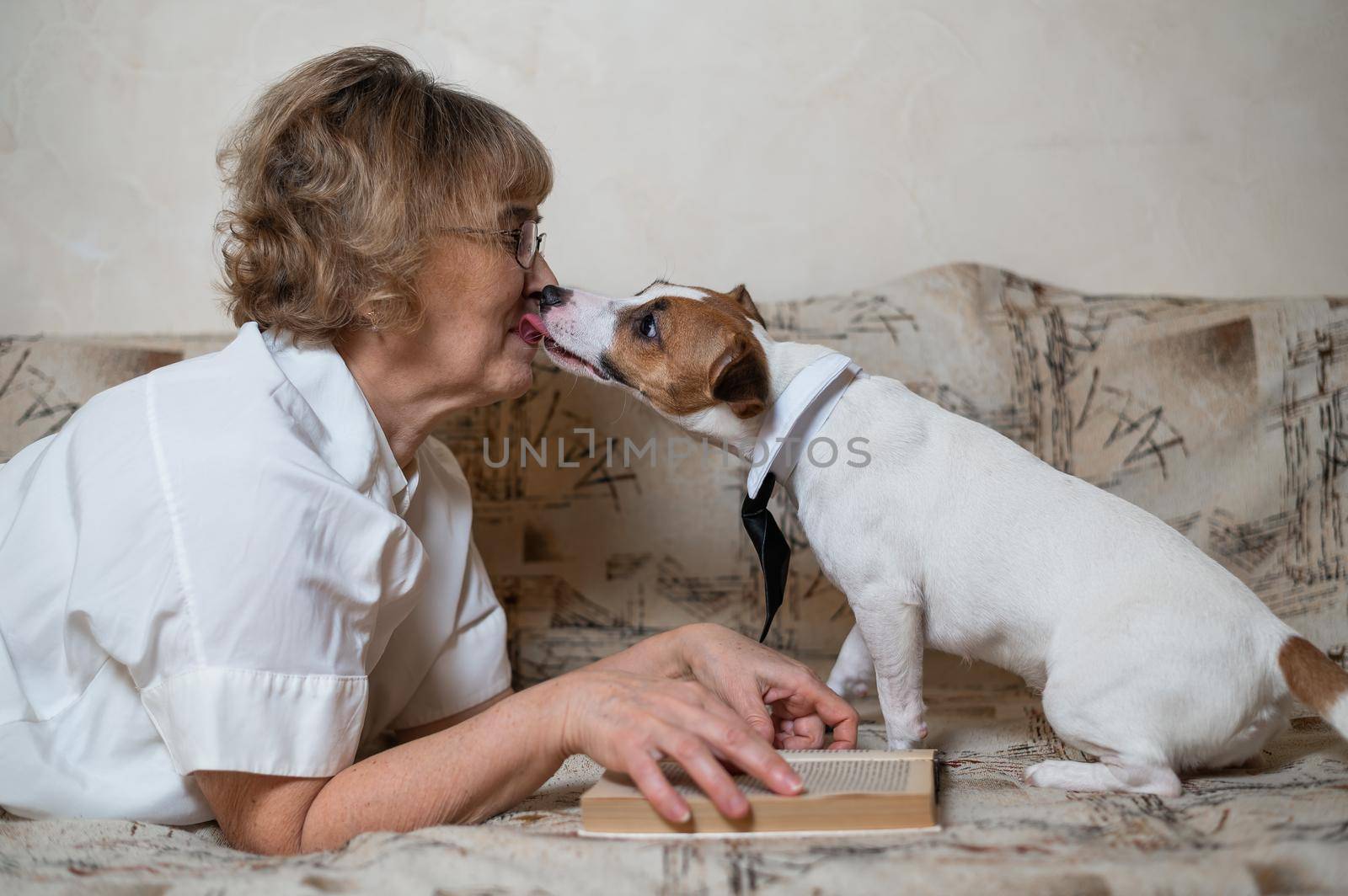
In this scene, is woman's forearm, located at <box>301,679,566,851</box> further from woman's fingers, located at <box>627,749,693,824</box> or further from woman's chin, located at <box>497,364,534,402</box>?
woman's chin, located at <box>497,364,534,402</box>

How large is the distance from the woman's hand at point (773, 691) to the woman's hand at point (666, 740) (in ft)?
1.00

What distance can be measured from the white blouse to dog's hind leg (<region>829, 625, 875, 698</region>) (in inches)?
32.7

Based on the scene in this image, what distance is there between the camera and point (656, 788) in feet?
3.85

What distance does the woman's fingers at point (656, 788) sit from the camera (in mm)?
1170

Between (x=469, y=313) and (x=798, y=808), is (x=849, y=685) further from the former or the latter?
(x=469, y=313)

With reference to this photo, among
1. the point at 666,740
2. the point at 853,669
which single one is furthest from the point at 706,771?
the point at 853,669

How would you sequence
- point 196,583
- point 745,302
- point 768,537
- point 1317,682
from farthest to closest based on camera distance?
point 745,302, point 768,537, point 1317,682, point 196,583

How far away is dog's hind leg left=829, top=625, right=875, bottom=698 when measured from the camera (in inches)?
77.2

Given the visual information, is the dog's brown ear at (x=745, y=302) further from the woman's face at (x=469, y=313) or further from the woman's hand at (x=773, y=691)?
the woman's hand at (x=773, y=691)

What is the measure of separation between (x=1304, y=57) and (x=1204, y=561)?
6.04 ft

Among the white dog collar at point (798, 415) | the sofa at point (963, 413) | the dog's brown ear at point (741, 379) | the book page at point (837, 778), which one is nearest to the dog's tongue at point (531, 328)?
the dog's brown ear at point (741, 379)

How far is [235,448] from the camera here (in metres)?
1.34

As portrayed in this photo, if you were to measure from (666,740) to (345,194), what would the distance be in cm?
98

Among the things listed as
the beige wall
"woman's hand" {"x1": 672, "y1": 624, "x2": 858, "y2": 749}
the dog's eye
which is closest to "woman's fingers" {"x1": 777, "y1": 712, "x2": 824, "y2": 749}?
"woman's hand" {"x1": 672, "y1": 624, "x2": 858, "y2": 749}
